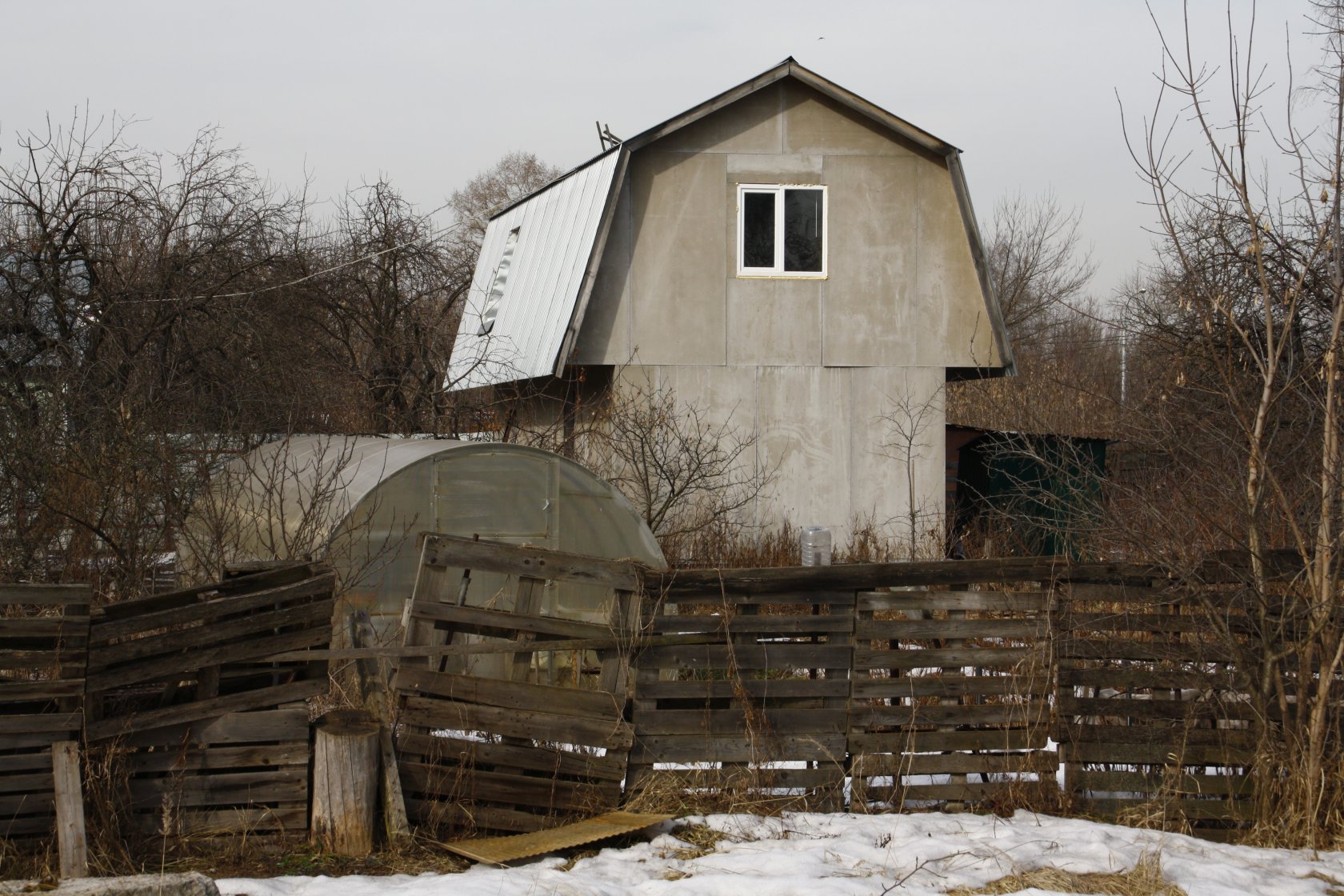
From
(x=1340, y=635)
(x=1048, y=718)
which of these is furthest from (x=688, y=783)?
(x=1340, y=635)

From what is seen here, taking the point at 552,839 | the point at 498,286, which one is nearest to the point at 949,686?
the point at 552,839

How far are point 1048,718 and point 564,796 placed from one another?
3.03 metres

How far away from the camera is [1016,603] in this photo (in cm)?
754

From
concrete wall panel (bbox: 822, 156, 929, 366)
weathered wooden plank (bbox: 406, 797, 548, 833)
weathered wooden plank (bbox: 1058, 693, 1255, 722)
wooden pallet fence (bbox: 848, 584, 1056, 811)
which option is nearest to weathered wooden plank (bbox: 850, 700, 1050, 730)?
wooden pallet fence (bbox: 848, 584, 1056, 811)

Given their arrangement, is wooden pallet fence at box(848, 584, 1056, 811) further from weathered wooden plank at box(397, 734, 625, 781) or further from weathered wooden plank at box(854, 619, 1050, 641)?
weathered wooden plank at box(397, 734, 625, 781)

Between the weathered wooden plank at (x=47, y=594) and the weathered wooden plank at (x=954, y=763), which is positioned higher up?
the weathered wooden plank at (x=47, y=594)

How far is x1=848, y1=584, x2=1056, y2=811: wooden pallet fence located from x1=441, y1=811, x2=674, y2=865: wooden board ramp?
1460mm

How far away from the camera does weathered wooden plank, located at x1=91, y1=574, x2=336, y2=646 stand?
6202 mm

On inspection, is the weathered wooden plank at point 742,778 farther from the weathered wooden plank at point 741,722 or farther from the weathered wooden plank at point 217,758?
the weathered wooden plank at point 217,758

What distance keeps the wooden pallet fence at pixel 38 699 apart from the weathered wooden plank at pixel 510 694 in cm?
164

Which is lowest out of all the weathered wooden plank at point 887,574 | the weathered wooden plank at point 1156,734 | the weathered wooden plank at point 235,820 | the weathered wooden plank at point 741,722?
the weathered wooden plank at point 235,820

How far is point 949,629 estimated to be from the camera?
7598 millimetres

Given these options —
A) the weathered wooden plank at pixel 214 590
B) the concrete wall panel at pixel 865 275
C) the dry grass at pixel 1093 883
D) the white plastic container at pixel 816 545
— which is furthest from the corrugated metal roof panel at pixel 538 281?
the dry grass at pixel 1093 883

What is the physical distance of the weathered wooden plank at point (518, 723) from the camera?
6.77 meters
